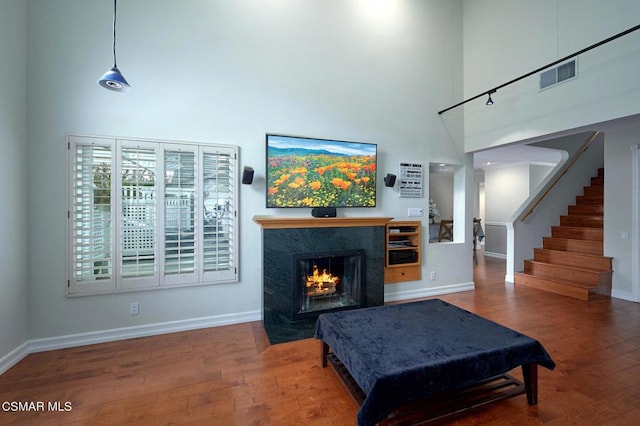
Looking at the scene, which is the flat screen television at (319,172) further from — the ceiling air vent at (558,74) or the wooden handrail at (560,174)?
the wooden handrail at (560,174)

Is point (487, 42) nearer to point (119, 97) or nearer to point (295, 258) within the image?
point (295, 258)

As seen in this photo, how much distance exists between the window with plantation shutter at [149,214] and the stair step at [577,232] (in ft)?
20.0

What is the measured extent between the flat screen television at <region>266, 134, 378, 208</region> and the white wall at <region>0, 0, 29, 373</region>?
7.52 feet

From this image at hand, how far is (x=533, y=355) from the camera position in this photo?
1888mm

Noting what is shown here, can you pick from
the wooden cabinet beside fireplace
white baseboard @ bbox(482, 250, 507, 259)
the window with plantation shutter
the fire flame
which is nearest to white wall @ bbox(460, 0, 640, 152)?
the wooden cabinet beside fireplace

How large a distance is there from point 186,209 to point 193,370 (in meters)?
1.64

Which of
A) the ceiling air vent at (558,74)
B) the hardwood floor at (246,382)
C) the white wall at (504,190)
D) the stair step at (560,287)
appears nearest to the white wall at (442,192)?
the white wall at (504,190)

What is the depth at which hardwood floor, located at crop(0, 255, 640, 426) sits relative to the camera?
71.6 inches

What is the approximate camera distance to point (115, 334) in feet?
9.52

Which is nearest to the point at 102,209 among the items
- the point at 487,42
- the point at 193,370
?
the point at 193,370

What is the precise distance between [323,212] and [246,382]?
196 cm

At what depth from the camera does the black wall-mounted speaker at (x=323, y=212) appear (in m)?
3.43

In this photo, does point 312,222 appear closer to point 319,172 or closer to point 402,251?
point 319,172

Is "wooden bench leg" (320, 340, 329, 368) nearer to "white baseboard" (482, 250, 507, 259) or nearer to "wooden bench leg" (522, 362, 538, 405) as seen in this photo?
"wooden bench leg" (522, 362, 538, 405)
